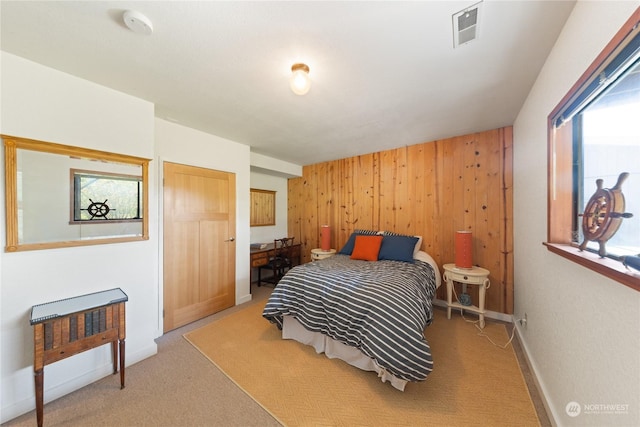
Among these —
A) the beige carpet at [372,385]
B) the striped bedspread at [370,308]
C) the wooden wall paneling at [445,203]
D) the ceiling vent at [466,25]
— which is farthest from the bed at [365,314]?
the ceiling vent at [466,25]

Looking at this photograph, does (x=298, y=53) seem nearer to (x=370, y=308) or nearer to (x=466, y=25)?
(x=466, y=25)

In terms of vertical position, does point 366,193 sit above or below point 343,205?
above

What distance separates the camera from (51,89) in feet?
5.32

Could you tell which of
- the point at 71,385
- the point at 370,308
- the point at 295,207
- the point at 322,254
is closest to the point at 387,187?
the point at 322,254

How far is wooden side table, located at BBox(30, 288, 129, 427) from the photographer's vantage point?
1.37 meters

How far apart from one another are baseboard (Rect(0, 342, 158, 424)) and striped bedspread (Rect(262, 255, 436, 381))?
1145 mm

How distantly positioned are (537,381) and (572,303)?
872 millimetres

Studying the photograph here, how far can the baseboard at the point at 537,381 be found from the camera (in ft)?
4.35

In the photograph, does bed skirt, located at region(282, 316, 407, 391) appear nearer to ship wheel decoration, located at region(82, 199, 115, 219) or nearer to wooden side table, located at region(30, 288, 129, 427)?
wooden side table, located at region(30, 288, 129, 427)

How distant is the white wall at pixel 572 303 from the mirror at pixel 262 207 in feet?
12.5

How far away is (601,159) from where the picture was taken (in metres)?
1.14

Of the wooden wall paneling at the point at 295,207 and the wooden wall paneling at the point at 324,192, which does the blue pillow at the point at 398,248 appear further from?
the wooden wall paneling at the point at 295,207

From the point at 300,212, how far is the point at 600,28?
4132mm

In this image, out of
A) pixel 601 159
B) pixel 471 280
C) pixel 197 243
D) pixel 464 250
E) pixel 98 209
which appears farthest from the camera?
pixel 197 243
